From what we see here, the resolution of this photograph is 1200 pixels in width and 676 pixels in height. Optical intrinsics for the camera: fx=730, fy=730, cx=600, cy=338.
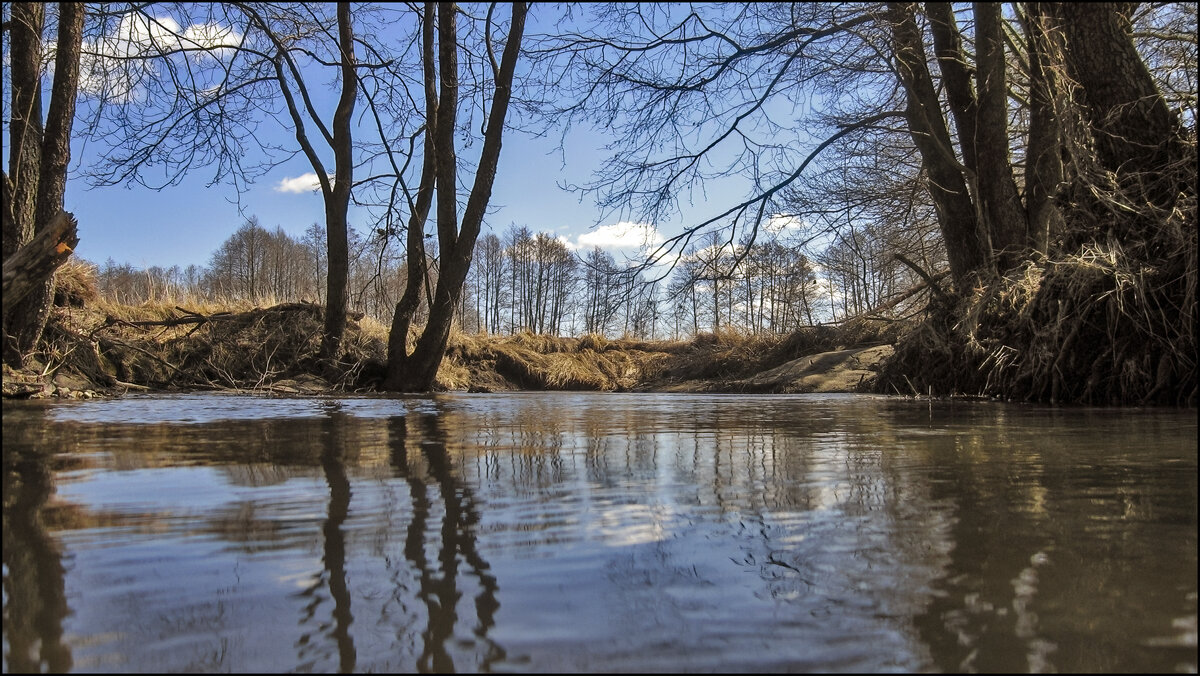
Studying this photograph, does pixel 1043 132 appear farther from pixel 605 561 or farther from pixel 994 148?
pixel 605 561

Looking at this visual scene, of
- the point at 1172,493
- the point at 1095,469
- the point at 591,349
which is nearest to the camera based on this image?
the point at 1172,493

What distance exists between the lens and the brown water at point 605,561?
32.2 inches

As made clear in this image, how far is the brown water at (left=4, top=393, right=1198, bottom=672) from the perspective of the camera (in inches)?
32.2

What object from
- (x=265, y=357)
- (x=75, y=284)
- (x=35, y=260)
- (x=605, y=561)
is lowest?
(x=605, y=561)

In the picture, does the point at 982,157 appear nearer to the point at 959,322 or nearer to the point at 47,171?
the point at 959,322

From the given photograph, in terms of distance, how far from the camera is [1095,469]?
196 cm

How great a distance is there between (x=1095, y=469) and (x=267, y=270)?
188 ft

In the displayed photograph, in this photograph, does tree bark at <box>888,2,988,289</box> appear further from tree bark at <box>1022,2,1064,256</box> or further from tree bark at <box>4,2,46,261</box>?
tree bark at <box>4,2,46,261</box>

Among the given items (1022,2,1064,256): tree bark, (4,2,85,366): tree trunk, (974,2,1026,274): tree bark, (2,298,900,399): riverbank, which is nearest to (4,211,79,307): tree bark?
(2,298,900,399): riverbank

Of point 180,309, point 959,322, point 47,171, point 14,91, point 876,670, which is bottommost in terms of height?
point 876,670

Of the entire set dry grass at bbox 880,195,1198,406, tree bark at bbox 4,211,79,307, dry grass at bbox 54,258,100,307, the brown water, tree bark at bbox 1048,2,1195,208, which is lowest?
the brown water

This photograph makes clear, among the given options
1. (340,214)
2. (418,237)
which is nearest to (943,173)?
(418,237)

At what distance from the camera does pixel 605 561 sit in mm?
1163

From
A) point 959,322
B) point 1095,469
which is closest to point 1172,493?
point 1095,469
